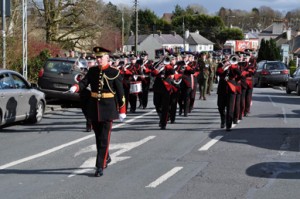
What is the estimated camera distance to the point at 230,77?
1328 cm

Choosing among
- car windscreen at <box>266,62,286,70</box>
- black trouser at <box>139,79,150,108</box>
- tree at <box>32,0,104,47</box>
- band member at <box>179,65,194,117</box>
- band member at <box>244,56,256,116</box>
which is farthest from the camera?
tree at <box>32,0,104,47</box>

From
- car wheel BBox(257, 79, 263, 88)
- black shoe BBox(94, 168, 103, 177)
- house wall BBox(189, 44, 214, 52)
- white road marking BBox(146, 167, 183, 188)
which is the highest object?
house wall BBox(189, 44, 214, 52)

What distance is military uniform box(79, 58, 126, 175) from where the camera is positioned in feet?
27.8

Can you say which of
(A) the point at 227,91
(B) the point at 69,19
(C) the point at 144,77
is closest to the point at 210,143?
(A) the point at 227,91

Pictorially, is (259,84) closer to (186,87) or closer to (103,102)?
(186,87)

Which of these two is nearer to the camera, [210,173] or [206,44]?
[210,173]

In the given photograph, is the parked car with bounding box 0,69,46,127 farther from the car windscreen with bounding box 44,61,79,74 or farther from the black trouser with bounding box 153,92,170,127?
the car windscreen with bounding box 44,61,79,74

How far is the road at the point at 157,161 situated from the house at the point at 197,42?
9209cm

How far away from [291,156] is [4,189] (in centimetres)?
499

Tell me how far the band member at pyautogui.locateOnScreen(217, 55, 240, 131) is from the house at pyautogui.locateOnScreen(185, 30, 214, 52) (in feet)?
306

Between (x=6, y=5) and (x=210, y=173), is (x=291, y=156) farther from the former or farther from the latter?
(x=6, y=5)

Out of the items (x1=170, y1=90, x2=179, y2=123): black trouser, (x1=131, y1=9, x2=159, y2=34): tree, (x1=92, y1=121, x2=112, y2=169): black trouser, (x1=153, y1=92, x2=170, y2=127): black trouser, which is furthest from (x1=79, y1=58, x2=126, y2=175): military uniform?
(x1=131, y1=9, x2=159, y2=34): tree

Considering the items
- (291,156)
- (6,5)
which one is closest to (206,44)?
(6,5)

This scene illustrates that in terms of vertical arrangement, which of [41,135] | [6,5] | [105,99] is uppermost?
[6,5]
